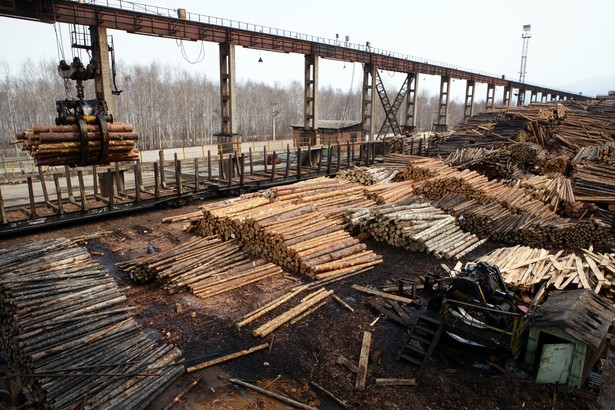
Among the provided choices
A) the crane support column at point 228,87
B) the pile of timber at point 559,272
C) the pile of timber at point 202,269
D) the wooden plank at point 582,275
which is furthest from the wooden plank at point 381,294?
the crane support column at point 228,87

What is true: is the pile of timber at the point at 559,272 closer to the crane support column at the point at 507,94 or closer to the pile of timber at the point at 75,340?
the pile of timber at the point at 75,340

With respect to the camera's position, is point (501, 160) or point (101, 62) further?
point (501, 160)

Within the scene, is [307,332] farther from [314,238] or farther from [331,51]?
[331,51]

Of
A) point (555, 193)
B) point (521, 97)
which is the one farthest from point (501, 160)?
point (521, 97)

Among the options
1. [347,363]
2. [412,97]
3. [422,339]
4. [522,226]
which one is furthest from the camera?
[412,97]

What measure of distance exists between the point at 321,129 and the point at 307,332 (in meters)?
38.0

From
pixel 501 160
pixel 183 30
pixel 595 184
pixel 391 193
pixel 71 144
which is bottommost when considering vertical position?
pixel 391 193

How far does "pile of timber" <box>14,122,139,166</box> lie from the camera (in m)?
5.93

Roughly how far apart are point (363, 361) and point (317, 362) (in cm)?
82

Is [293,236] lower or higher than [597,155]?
lower

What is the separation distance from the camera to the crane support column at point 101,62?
17.5m

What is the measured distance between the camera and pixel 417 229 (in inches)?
496

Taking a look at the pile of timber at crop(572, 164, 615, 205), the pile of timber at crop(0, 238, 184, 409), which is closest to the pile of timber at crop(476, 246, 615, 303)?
the pile of timber at crop(572, 164, 615, 205)

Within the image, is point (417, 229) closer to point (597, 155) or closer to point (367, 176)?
point (367, 176)
